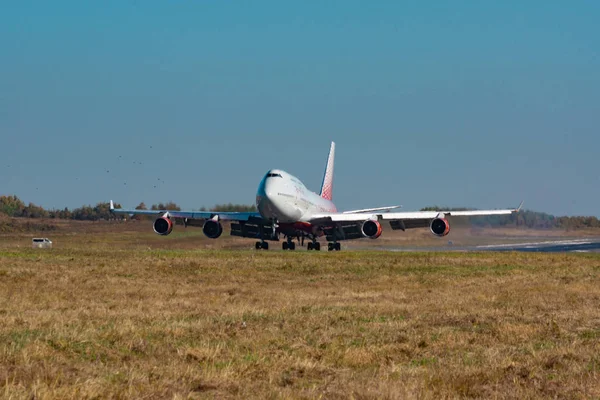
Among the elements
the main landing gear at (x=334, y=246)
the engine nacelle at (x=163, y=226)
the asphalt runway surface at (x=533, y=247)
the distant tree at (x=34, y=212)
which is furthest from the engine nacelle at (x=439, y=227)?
the distant tree at (x=34, y=212)

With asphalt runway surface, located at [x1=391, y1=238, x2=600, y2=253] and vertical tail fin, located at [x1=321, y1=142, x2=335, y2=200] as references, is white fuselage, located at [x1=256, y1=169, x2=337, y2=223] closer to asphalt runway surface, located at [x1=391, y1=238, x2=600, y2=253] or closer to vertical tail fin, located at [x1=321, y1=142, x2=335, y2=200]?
asphalt runway surface, located at [x1=391, y1=238, x2=600, y2=253]

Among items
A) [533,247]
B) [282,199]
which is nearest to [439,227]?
[282,199]

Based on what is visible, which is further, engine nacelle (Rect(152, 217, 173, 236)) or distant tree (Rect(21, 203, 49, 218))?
distant tree (Rect(21, 203, 49, 218))

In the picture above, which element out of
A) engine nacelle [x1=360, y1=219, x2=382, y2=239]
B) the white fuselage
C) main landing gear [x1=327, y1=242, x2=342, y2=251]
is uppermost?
the white fuselage

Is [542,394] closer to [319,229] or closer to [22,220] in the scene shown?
[319,229]

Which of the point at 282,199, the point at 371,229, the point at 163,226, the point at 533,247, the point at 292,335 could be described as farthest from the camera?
the point at 533,247

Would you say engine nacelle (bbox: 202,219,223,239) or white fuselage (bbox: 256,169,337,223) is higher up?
white fuselage (bbox: 256,169,337,223)

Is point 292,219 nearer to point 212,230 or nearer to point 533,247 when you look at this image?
point 212,230

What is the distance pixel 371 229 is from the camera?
7025 cm

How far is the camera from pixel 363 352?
52.3 feet

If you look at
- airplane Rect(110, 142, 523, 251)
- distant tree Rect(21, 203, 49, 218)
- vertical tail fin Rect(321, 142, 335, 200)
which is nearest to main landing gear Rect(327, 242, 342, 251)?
airplane Rect(110, 142, 523, 251)

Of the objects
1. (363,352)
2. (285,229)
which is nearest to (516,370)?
(363,352)

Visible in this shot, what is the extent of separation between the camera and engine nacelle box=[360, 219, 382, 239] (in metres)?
69.9

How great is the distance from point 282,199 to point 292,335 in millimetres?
47678
